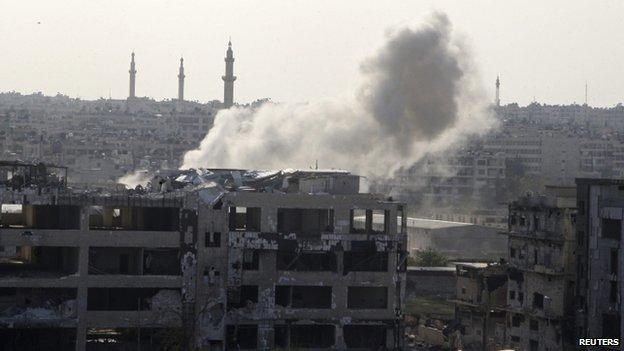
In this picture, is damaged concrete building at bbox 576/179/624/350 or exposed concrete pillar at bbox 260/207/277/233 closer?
exposed concrete pillar at bbox 260/207/277/233

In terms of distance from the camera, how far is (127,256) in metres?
41.3

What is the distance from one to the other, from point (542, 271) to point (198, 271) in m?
11.0

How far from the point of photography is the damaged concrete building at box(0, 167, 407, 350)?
40312 mm

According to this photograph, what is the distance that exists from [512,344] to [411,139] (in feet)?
53.0

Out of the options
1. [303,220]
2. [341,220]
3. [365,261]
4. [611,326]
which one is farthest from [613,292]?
[303,220]

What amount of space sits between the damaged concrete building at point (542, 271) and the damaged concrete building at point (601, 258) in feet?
4.64

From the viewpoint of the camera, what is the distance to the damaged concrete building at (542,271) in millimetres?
45344

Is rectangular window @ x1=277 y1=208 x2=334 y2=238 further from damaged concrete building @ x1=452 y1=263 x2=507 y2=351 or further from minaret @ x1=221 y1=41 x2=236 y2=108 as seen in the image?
minaret @ x1=221 y1=41 x2=236 y2=108

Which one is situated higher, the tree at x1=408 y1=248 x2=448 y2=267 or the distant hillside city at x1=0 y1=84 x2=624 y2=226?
the distant hillside city at x1=0 y1=84 x2=624 y2=226

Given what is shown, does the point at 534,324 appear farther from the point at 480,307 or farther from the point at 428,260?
the point at 428,260

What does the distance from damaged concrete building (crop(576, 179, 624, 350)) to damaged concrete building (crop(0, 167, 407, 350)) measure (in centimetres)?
514

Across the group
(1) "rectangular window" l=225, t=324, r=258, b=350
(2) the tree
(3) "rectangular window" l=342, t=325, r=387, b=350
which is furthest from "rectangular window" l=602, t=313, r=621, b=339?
(2) the tree

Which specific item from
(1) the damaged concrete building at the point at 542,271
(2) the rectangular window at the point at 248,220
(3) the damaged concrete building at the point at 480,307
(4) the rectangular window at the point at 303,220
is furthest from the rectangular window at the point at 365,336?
(3) the damaged concrete building at the point at 480,307

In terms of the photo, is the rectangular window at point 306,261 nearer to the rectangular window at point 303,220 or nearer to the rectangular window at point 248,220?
the rectangular window at point 303,220
